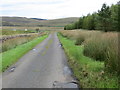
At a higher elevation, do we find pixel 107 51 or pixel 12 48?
pixel 107 51

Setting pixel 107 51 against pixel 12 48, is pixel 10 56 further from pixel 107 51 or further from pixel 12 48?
pixel 107 51

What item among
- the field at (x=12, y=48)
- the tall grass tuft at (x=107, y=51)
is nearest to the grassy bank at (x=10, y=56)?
the field at (x=12, y=48)

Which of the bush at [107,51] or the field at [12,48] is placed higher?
the bush at [107,51]

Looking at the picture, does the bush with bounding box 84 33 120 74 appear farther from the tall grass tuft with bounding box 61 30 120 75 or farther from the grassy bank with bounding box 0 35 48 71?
the grassy bank with bounding box 0 35 48 71

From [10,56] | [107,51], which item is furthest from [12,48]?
[107,51]

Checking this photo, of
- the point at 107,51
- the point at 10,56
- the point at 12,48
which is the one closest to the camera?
the point at 107,51

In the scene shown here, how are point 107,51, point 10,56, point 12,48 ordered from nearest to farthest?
point 107,51 < point 10,56 < point 12,48

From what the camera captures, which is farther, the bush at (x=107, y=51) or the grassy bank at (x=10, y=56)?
the grassy bank at (x=10, y=56)

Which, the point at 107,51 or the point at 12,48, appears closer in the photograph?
the point at 107,51

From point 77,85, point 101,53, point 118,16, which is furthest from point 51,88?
point 118,16

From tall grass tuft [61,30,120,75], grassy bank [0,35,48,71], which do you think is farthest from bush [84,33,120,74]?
grassy bank [0,35,48,71]

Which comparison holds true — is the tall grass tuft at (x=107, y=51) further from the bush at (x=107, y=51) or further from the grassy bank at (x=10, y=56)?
the grassy bank at (x=10, y=56)

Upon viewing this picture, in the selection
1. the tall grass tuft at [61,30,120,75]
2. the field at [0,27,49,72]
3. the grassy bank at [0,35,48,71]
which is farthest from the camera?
the field at [0,27,49,72]

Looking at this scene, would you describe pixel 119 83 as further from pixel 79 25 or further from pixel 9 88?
pixel 79 25
